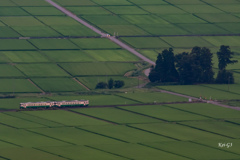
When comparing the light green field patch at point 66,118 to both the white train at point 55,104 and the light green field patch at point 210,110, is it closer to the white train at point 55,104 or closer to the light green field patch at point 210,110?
the white train at point 55,104

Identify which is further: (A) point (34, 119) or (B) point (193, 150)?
(A) point (34, 119)

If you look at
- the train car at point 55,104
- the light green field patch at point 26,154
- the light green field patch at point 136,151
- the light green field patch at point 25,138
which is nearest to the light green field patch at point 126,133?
the light green field patch at point 136,151

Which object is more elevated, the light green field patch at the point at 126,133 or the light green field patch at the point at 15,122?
the light green field patch at the point at 126,133

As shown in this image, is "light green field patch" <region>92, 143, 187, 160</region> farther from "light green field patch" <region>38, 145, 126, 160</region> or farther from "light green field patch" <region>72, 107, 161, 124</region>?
"light green field patch" <region>72, 107, 161, 124</region>

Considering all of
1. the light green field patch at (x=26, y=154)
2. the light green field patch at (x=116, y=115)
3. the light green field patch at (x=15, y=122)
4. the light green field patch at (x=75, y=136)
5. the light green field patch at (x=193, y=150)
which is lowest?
the light green field patch at (x=26, y=154)

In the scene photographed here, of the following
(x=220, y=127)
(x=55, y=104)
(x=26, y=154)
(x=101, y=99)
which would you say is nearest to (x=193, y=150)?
(x=220, y=127)

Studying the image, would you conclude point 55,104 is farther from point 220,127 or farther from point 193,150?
point 193,150

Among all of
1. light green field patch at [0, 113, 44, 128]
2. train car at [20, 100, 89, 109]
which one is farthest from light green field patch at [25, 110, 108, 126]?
light green field patch at [0, 113, 44, 128]
